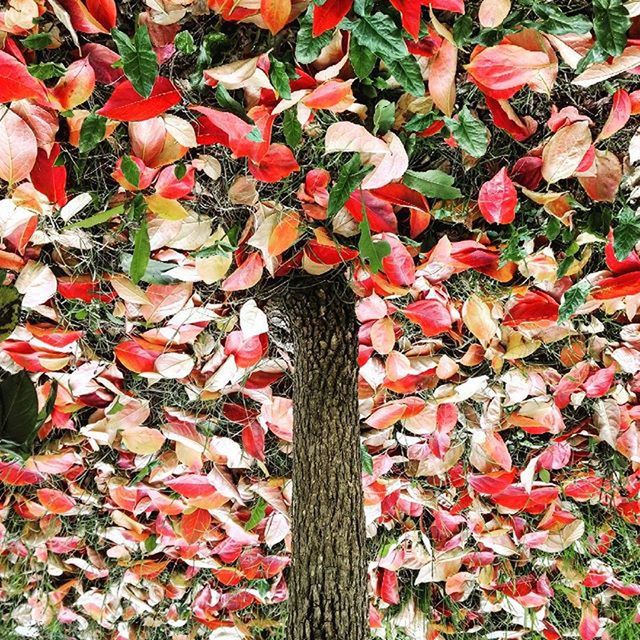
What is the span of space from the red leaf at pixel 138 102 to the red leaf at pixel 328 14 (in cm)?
19

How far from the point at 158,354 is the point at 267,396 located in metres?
0.21

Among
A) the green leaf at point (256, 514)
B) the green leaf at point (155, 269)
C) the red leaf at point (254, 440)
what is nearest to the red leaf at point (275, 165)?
the green leaf at point (155, 269)

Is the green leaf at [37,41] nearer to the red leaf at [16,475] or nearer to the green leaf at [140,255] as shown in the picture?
the green leaf at [140,255]

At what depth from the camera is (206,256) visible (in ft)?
3.19

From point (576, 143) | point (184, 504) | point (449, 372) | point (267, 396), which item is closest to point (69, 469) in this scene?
point (184, 504)

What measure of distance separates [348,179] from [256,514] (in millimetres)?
788

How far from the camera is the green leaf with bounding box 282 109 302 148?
81 cm

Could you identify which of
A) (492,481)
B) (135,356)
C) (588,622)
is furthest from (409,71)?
(588,622)

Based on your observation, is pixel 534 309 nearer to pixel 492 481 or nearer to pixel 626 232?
pixel 626 232

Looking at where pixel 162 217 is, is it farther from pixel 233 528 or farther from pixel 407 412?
pixel 233 528

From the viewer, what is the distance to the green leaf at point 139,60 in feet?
A: 2.34

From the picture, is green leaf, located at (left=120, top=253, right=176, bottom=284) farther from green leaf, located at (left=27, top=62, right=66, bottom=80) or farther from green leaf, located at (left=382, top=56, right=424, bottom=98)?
green leaf, located at (left=382, top=56, right=424, bottom=98)

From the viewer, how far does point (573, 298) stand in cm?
105

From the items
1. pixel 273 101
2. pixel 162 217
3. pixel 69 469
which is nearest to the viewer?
pixel 273 101
